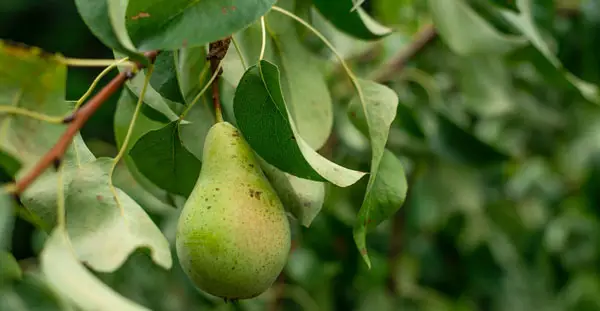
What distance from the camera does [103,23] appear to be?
0.46 m

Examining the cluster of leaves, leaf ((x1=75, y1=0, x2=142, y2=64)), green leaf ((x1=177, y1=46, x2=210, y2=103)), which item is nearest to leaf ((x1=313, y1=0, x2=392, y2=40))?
the cluster of leaves

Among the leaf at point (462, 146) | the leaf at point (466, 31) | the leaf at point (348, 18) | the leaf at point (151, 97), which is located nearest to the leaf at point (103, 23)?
the leaf at point (151, 97)

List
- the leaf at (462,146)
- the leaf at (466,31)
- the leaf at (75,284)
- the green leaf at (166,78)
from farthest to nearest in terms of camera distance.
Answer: the leaf at (462,146), the leaf at (466,31), the green leaf at (166,78), the leaf at (75,284)

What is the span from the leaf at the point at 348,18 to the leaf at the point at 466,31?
0.20m

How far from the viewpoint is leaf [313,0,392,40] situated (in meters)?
0.68

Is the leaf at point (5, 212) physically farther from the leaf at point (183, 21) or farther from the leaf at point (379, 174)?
the leaf at point (379, 174)

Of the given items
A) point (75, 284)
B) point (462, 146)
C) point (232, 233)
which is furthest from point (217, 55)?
point (462, 146)

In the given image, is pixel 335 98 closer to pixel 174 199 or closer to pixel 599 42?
pixel 599 42

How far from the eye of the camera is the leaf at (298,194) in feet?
1.82

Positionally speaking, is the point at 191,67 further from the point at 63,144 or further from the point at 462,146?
the point at 462,146

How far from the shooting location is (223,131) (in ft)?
1.83

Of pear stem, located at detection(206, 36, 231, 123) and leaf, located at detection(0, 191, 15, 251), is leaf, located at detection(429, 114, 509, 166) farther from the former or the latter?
leaf, located at detection(0, 191, 15, 251)

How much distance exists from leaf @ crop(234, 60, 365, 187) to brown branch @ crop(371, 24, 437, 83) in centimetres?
64

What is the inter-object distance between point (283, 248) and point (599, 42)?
60 cm
